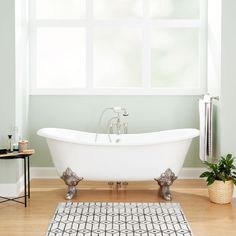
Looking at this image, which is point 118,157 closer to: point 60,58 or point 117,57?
point 117,57

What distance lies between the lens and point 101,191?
5.68m

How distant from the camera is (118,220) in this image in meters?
4.49

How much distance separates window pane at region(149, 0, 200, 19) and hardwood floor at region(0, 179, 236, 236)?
6.65 feet

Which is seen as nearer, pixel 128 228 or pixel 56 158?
pixel 128 228

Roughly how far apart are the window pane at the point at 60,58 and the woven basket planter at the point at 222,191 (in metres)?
2.17

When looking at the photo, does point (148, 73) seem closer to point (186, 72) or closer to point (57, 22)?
point (186, 72)

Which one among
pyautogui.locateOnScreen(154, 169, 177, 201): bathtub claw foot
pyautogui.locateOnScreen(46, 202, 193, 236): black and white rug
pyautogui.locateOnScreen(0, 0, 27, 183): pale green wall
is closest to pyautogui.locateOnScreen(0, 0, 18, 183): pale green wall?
pyautogui.locateOnScreen(0, 0, 27, 183): pale green wall

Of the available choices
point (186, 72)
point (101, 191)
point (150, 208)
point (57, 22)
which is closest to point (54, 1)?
point (57, 22)

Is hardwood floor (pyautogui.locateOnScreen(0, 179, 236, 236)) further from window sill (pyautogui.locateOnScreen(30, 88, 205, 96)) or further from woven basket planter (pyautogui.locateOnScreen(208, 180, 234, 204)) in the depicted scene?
window sill (pyautogui.locateOnScreen(30, 88, 205, 96))

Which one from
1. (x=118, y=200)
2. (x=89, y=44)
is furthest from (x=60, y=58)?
(x=118, y=200)

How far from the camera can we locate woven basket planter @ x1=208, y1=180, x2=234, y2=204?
199 inches

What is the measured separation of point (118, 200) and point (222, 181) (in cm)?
106

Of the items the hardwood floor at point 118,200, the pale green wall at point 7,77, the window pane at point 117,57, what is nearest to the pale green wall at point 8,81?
the pale green wall at point 7,77

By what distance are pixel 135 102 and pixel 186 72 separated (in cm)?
74
